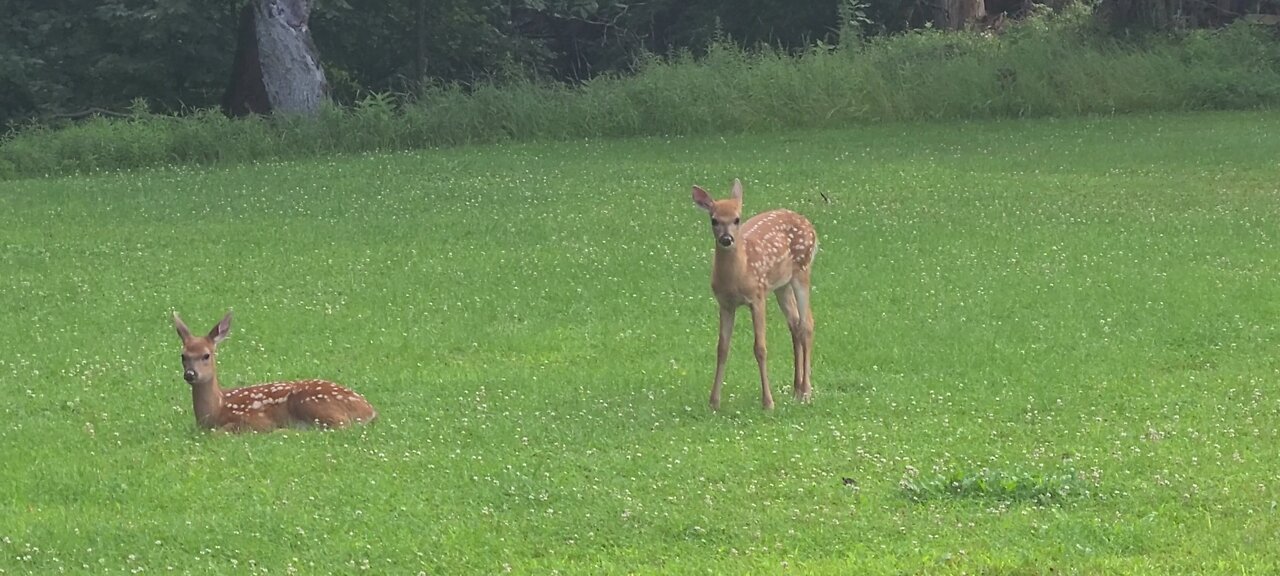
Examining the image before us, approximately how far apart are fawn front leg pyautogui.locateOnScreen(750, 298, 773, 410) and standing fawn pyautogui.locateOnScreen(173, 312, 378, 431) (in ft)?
7.07

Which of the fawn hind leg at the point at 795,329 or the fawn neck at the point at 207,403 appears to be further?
the fawn hind leg at the point at 795,329

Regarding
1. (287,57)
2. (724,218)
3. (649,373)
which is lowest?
(649,373)

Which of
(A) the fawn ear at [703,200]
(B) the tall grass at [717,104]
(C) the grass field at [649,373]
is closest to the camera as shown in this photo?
(C) the grass field at [649,373]

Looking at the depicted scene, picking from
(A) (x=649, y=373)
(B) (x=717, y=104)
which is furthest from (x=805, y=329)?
(B) (x=717, y=104)

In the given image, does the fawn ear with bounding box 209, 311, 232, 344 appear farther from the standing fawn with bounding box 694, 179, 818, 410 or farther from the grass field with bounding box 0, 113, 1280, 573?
the standing fawn with bounding box 694, 179, 818, 410

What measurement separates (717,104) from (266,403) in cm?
1691

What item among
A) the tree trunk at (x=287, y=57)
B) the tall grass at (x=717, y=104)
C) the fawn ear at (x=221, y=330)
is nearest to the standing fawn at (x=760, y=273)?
the fawn ear at (x=221, y=330)

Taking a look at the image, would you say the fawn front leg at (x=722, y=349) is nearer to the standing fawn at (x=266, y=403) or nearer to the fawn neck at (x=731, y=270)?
the fawn neck at (x=731, y=270)

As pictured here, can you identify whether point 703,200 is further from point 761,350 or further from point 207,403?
point 207,403

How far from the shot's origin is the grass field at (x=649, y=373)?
713 cm

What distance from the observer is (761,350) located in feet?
32.2

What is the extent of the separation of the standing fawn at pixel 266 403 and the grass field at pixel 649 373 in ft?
0.65

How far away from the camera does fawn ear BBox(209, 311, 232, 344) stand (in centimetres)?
980

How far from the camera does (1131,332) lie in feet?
38.0
